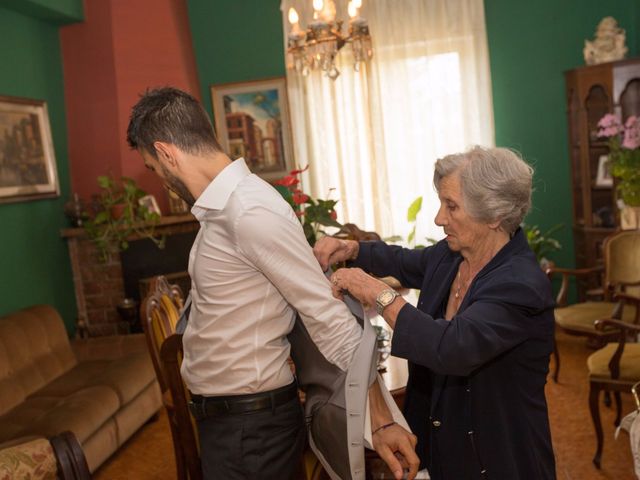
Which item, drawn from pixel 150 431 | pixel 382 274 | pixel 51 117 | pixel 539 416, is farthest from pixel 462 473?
pixel 51 117

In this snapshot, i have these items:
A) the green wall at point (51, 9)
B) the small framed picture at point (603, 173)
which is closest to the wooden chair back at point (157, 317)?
the green wall at point (51, 9)

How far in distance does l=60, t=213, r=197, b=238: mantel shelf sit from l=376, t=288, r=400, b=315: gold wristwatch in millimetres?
4095

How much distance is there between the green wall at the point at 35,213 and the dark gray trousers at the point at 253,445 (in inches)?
145

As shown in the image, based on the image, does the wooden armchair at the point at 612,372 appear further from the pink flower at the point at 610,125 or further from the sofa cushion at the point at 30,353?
the sofa cushion at the point at 30,353

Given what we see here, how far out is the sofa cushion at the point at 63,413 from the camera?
337 cm

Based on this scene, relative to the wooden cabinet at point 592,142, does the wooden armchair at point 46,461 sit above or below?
below

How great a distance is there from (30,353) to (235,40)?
3.54 metres

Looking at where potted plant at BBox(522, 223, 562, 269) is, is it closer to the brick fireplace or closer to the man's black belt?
the brick fireplace

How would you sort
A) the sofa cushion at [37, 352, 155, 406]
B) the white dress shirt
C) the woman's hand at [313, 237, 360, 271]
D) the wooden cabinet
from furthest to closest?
the wooden cabinet
the sofa cushion at [37, 352, 155, 406]
the woman's hand at [313, 237, 360, 271]
the white dress shirt

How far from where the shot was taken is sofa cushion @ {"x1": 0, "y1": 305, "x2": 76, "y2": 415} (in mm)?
3861

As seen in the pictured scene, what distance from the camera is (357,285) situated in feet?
5.46

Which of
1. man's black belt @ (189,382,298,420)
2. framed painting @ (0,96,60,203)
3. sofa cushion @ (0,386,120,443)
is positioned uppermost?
framed painting @ (0,96,60,203)

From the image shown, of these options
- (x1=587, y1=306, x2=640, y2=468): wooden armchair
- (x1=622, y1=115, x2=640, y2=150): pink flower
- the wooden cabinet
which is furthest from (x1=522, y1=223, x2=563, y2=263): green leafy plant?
(x1=587, y1=306, x2=640, y2=468): wooden armchair

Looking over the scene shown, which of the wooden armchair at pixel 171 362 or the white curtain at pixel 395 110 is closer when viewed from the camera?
the wooden armchair at pixel 171 362
